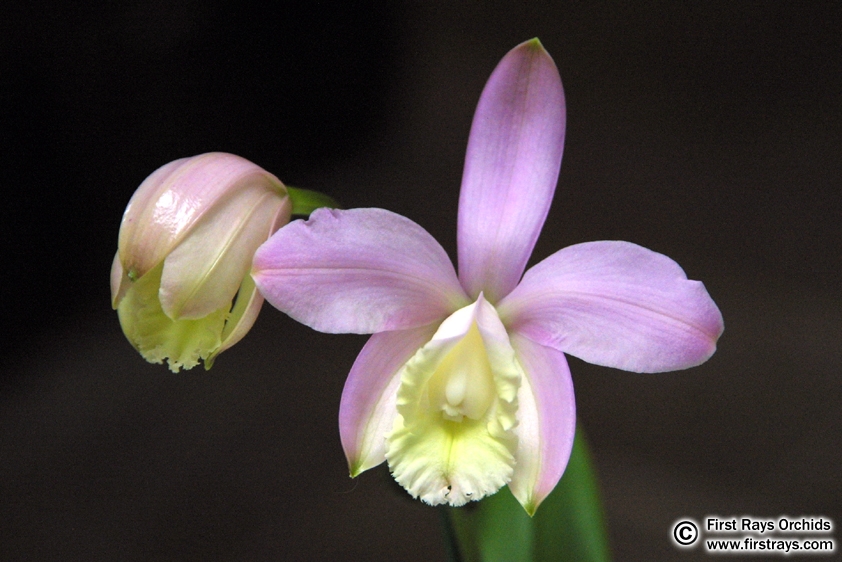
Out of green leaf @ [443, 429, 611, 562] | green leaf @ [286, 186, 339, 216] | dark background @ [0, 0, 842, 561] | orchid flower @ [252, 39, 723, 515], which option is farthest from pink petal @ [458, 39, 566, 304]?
dark background @ [0, 0, 842, 561]

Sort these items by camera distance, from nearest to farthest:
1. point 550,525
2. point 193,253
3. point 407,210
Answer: point 193,253
point 550,525
point 407,210

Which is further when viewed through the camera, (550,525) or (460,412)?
(550,525)

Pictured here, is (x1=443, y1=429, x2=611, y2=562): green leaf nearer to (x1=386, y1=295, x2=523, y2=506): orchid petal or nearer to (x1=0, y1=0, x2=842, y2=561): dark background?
(x1=386, y1=295, x2=523, y2=506): orchid petal

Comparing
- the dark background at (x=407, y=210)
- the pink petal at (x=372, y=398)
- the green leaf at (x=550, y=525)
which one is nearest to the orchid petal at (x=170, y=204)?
the pink petal at (x=372, y=398)

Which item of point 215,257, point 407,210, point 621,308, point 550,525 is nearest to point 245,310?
point 215,257

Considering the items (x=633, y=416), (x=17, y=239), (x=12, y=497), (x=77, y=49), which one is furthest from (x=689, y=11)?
(x=12, y=497)

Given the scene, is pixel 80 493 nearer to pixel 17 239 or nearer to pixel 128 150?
pixel 17 239

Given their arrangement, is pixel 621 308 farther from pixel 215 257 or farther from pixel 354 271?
pixel 215 257
